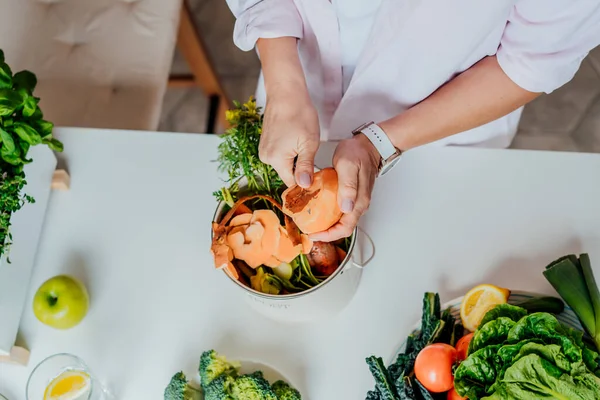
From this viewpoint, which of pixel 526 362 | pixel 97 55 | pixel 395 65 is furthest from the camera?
pixel 97 55

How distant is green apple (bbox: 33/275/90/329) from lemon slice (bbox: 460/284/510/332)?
56cm

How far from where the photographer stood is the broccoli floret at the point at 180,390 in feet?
2.52

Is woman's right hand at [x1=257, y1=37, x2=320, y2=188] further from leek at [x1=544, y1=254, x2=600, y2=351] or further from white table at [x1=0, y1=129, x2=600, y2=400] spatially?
leek at [x1=544, y1=254, x2=600, y2=351]

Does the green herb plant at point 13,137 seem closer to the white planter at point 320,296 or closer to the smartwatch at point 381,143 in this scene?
the white planter at point 320,296

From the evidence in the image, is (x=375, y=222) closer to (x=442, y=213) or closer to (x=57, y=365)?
(x=442, y=213)

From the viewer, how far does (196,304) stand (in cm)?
89

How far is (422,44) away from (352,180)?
0.24 meters

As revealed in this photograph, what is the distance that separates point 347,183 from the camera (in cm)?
71

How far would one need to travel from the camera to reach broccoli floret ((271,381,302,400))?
773 mm

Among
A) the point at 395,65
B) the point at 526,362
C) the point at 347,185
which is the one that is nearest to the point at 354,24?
the point at 395,65

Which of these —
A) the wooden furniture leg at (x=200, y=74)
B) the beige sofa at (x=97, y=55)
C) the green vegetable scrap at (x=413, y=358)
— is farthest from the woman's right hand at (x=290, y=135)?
the wooden furniture leg at (x=200, y=74)

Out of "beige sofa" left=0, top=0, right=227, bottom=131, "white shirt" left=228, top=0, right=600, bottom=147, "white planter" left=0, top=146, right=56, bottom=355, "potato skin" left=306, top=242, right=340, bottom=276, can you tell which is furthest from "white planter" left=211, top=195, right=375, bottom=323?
"beige sofa" left=0, top=0, right=227, bottom=131

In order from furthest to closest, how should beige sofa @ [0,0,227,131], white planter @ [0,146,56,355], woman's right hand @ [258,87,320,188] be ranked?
beige sofa @ [0,0,227,131] < white planter @ [0,146,56,355] < woman's right hand @ [258,87,320,188]

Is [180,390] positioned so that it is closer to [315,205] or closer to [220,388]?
[220,388]
